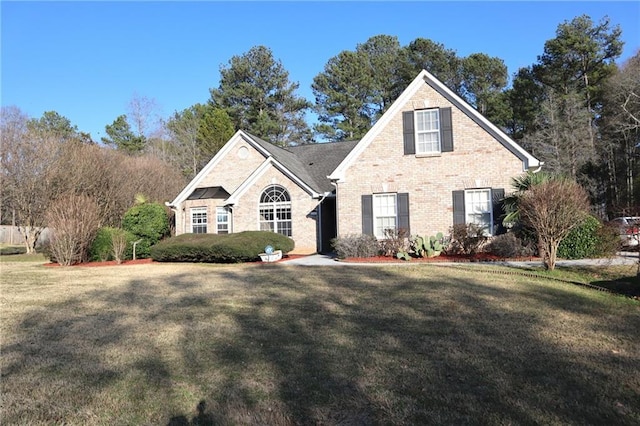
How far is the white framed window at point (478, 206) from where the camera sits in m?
16.7

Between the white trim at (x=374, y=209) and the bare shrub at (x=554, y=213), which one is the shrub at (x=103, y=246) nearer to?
the white trim at (x=374, y=209)

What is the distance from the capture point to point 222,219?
74.8ft

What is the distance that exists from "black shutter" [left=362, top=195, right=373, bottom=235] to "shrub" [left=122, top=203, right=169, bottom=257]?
1005 cm

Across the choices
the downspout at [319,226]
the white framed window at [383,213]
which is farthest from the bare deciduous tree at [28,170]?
the white framed window at [383,213]

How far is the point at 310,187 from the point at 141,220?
26.8 feet

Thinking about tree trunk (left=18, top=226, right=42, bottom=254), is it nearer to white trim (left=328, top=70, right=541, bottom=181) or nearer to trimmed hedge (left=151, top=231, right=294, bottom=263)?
trimmed hedge (left=151, top=231, right=294, bottom=263)

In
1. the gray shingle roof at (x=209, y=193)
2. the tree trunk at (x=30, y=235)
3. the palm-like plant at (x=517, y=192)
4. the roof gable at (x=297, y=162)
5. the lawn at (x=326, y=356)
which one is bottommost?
the lawn at (x=326, y=356)

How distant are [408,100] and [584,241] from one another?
26.6ft

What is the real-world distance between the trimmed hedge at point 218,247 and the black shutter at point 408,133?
623 centimetres

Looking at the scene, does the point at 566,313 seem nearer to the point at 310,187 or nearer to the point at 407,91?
the point at 407,91

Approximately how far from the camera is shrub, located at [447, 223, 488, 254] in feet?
52.7

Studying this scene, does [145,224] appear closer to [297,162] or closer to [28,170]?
[297,162]

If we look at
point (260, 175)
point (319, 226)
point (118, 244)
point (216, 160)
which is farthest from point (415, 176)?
point (118, 244)

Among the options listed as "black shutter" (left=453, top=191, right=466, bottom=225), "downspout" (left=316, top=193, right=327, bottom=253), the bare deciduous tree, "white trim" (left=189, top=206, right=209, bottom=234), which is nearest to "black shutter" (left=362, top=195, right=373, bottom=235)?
"downspout" (left=316, top=193, right=327, bottom=253)
